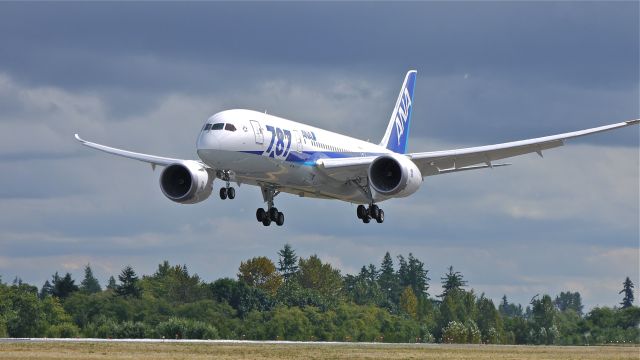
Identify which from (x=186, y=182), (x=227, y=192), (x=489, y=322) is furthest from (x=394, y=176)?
(x=489, y=322)

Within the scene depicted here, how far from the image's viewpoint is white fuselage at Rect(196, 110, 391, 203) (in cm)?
6475

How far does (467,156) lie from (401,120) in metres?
22.5

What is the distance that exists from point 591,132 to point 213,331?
42.2 m

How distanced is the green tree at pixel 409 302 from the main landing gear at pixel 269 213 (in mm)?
71830

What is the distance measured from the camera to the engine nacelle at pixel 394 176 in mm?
71062

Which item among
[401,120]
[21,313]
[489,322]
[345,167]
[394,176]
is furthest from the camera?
[489,322]

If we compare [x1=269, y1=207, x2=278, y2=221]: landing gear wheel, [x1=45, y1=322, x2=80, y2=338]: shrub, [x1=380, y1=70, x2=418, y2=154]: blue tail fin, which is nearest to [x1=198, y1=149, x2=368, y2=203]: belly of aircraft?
[x1=269, y1=207, x2=278, y2=221]: landing gear wheel

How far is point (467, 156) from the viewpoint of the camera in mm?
74125

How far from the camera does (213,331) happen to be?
104562 millimetres

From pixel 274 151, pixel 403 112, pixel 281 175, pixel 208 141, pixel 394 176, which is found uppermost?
pixel 403 112

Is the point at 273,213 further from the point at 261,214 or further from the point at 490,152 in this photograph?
the point at 490,152

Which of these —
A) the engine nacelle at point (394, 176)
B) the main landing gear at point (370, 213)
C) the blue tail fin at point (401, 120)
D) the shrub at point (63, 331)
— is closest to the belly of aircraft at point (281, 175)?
the main landing gear at point (370, 213)

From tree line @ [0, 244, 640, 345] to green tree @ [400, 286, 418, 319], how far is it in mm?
634

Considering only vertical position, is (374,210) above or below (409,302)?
Result: below
